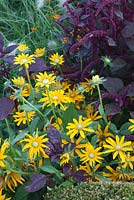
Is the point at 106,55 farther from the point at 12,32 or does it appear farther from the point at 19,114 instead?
the point at 12,32

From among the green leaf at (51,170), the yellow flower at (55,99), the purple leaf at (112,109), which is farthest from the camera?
the purple leaf at (112,109)

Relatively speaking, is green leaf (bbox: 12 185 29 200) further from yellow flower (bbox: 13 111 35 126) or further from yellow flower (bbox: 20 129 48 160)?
yellow flower (bbox: 13 111 35 126)

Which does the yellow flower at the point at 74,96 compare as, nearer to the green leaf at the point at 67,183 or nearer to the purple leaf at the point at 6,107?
the purple leaf at the point at 6,107

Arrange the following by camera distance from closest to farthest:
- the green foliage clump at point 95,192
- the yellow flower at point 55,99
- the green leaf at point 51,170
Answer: the green foliage clump at point 95,192 → the green leaf at point 51,170 → the yellow flower at point 55,99

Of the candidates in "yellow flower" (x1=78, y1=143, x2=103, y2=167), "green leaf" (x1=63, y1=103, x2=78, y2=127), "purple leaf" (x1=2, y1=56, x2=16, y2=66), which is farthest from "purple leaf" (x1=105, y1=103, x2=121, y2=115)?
"purple leaf" (x1=2, y1=56, x2=16, y2=66)

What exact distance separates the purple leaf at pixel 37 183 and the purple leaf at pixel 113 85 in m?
0.49

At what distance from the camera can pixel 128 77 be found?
7.14 feet

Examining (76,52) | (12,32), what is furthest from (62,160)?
(12,32)

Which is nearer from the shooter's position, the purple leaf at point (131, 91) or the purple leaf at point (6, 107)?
the purple leaf at point (6, 107)

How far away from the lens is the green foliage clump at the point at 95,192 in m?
1.60

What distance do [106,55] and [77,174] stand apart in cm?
62

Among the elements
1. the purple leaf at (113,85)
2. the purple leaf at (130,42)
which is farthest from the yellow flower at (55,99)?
the purple leaf at (130,42)

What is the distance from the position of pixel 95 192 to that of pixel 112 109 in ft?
1.50

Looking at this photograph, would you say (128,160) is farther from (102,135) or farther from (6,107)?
(6,107)
